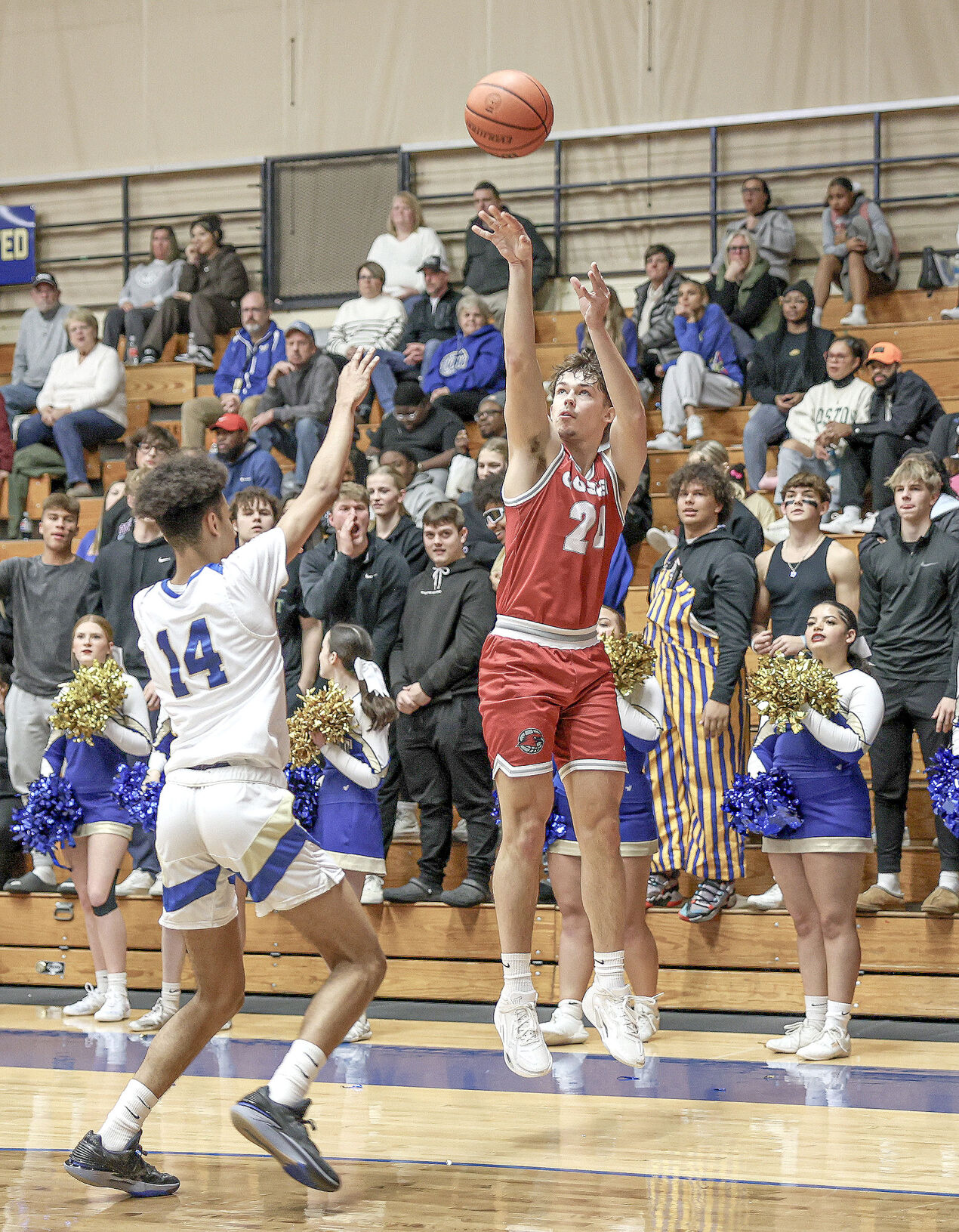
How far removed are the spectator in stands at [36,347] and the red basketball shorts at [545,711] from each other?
30.0 ft

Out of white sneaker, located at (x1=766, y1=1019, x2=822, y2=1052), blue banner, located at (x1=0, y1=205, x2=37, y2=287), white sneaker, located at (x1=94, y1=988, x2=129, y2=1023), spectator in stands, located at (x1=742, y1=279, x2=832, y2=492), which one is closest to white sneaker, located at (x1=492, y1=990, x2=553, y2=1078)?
white sneaker, located at (x1=766, y1=1019, x2=822, y2=1052)

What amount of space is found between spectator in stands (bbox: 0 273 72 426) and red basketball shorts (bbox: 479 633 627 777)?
9153 mm

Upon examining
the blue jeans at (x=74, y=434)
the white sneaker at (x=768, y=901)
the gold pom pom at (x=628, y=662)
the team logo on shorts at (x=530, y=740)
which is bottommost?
the white sneaker at (x=768, y=901)

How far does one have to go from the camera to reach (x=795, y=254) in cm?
1260

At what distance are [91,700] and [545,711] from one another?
3.21 metres

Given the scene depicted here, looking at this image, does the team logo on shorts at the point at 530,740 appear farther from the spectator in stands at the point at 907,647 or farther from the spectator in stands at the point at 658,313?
the spectator in stands at the point at 658,313

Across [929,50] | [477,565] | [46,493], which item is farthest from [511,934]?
[929,50]

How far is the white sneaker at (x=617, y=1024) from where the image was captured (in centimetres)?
436

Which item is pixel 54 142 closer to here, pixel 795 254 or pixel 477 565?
pixel 795 254

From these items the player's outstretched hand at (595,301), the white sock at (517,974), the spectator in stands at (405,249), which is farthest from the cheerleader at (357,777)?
the spectator in stands at (405,249)

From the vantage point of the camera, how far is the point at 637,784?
6.24 m

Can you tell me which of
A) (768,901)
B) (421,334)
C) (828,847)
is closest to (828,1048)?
(828,847)

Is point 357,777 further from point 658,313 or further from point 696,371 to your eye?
point 658,313

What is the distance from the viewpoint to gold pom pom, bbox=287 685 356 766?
6570mm
